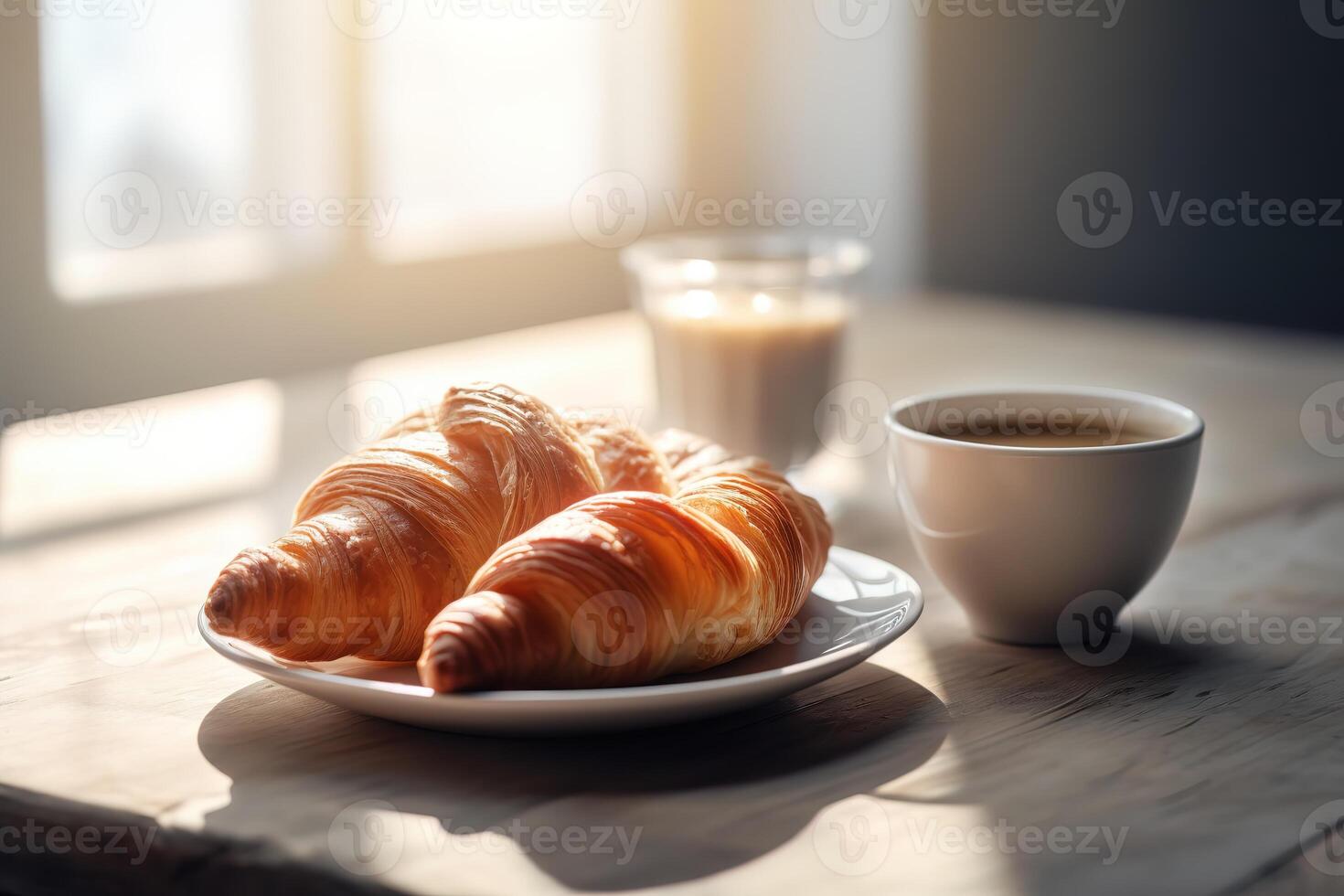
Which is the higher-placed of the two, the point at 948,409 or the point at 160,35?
the point at 160,35

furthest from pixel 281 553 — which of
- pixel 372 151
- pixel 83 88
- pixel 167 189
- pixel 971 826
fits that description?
pixel 372 151

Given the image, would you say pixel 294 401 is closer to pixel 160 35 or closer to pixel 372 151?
pixel 160 35

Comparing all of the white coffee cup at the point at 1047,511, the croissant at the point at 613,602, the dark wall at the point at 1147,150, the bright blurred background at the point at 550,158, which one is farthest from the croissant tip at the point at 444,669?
the dark wall at the point at 1147,150

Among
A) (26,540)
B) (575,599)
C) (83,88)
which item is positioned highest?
(83,88)

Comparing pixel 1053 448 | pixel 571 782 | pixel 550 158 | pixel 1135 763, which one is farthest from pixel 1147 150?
pixel 571 782

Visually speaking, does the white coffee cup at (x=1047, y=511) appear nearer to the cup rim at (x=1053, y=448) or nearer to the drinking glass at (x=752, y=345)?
the cup rim at (x=1053, y=448)

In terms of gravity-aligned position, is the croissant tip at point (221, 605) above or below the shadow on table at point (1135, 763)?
above

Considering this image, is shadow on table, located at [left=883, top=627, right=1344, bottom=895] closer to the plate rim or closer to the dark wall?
the plate rim
